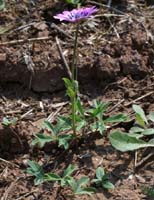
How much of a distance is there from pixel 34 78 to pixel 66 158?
508 mm

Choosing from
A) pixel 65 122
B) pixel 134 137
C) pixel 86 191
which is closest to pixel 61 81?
pixel 65 122

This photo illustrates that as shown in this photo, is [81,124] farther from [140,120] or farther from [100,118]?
[140,120]

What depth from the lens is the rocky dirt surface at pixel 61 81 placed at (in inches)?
84.4

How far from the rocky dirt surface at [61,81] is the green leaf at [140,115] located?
0.13 meters

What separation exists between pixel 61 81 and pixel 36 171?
0.57 meters

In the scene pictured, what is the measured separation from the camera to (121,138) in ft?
6.88

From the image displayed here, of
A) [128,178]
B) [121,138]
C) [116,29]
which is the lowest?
[128,178]

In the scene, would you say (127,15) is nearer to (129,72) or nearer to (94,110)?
(129,72)

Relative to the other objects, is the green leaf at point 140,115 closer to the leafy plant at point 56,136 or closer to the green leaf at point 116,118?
the green leaf at point 116,118

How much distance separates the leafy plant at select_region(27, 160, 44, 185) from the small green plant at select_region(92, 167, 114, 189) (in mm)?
209

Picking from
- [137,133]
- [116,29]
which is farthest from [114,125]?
[116,29]

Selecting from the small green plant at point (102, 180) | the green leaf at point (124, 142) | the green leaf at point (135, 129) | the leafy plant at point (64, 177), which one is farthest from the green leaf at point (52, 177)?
the green leaf at point (135, 129)

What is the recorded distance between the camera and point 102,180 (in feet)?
6.81

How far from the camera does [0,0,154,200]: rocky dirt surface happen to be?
7.03 ft
